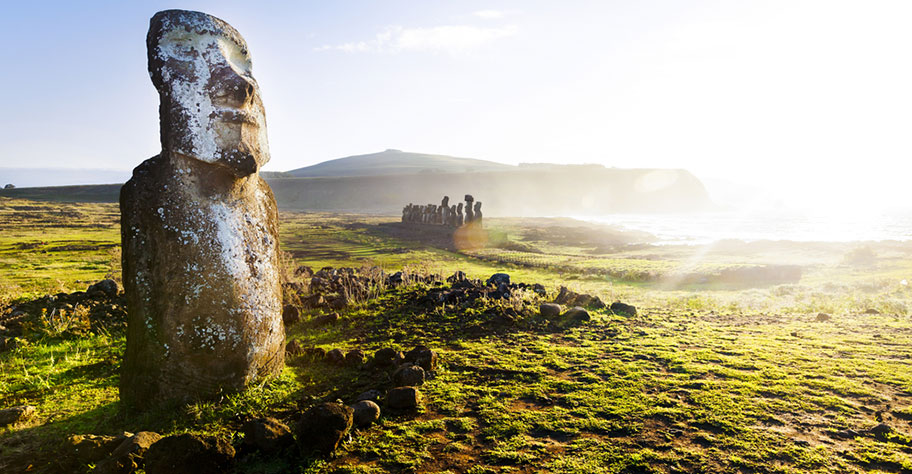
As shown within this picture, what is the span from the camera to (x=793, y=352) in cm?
643

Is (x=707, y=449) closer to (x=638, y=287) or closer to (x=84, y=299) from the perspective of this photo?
(x=84, y=299)

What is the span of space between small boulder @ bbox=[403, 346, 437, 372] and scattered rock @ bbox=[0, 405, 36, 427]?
3751 millimetres

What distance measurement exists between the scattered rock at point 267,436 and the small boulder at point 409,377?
5.00 ft

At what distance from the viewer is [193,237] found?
4.61 metres

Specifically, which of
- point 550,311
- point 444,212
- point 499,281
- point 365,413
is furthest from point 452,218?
point 365,413

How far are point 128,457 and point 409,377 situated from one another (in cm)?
264

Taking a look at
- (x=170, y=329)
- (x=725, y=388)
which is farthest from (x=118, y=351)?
(x=725, y=388)

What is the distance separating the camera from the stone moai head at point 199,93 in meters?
4.64

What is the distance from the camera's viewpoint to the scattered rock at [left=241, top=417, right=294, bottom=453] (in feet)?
12.2

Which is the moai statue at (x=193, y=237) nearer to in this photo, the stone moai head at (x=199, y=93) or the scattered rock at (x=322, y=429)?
the stone moai head at (x=199, y=93)

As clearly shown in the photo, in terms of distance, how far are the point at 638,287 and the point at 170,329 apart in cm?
1400

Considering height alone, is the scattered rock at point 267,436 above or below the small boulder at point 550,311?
below

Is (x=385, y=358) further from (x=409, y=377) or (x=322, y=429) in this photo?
(x=322, y=429)

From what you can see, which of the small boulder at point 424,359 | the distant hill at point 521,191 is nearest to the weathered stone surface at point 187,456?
the small boulder at point 424,359
